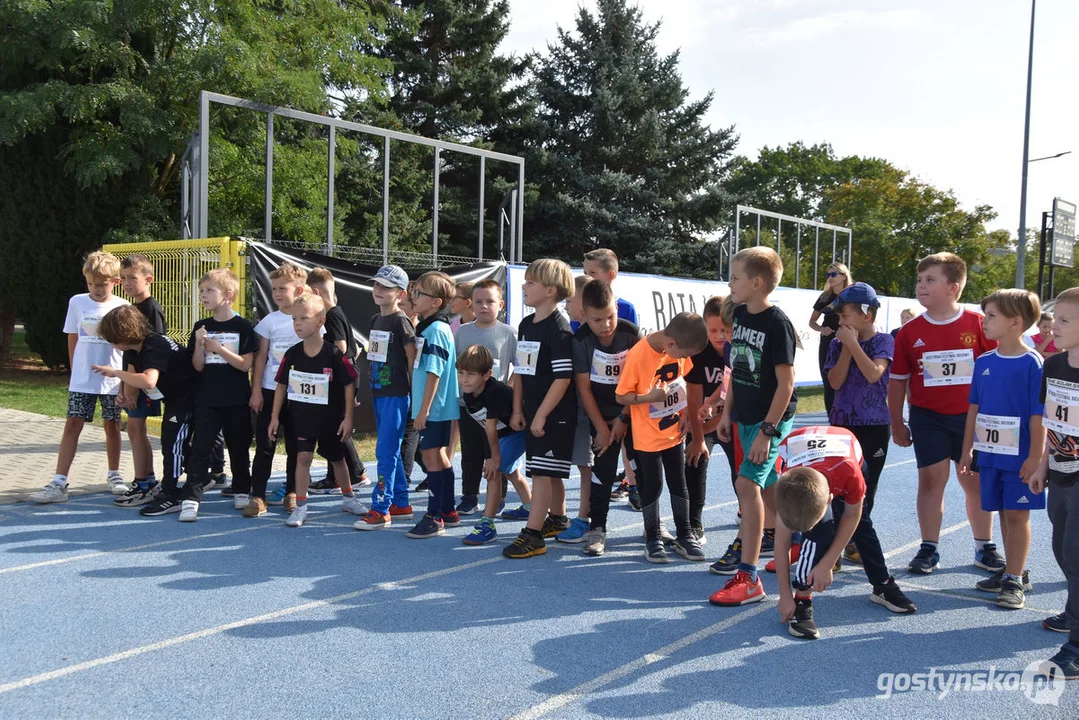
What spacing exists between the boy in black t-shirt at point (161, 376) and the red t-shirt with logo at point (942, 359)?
510 centimetres

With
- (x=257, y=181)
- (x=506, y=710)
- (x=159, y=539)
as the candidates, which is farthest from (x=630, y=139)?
(x=506, y=710)

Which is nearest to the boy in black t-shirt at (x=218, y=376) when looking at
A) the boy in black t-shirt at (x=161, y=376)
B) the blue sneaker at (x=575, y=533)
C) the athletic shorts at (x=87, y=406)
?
the boy in black t-shirt at (x=161, y=376)

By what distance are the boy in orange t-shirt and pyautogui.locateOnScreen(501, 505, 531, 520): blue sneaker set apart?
1.37 m

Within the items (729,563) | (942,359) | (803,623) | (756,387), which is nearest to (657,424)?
(756,387)

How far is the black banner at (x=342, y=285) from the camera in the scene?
943 centimetres

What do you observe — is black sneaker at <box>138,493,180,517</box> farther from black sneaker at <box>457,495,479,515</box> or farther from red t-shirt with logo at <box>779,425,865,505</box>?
red t-shirt with logo at <box>779,425,865,505</box>

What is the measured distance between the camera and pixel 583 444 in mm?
5816

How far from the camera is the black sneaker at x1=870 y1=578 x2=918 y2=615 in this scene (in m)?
4.44

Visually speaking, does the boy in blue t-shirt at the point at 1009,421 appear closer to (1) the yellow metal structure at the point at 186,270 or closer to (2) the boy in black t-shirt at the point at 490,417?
(2) the boy in black t-shirt at the point at 490,417

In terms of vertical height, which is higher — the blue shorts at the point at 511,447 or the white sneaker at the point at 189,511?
the blue shorts at the point at 511,447

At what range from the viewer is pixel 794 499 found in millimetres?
3717

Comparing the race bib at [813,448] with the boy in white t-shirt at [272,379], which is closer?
the race bib at [813,448]

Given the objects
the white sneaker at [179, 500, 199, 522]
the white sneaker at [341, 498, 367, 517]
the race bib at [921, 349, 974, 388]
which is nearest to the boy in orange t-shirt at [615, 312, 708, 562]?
the race bib at [921, 349, 974, 388]

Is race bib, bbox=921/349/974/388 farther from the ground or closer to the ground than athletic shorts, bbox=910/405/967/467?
farther from the ground
